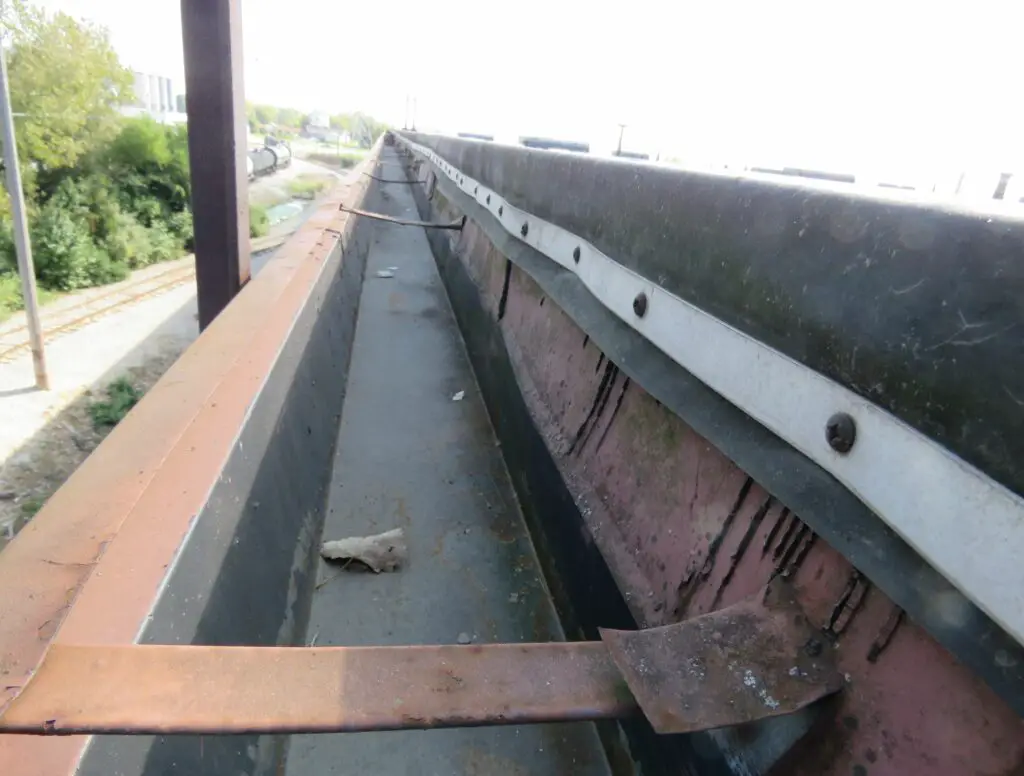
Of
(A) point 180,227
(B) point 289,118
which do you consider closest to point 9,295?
(A) point 180,227

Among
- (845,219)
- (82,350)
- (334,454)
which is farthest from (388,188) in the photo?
(82,350)

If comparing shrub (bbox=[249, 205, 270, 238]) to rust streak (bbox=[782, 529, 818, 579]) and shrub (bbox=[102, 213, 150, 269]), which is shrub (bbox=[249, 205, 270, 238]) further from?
rust streak (bbox=[782, 529, 818, 579])

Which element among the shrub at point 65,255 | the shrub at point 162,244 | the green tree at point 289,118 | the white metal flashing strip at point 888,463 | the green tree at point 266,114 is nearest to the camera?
the white metal flashing strip at point 888,463

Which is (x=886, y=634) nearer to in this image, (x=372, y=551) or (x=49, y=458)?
(x=372, y=551)

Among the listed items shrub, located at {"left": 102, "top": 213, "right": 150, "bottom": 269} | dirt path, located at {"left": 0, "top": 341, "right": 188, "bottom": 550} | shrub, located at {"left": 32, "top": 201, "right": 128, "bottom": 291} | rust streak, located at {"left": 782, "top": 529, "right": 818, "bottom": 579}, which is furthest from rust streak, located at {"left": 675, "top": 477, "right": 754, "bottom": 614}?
shrub, located at {"left": 102, "top": 213, "right": 150, "bottom": 269}

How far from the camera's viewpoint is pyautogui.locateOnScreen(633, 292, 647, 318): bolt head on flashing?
117 cm

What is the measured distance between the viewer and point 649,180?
1.21 meters

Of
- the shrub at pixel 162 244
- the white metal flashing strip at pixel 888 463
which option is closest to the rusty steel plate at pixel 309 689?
the white metal flashing strip at pixel 888 463

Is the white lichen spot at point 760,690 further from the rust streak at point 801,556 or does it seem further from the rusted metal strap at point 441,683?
the rust streak at point 801,556

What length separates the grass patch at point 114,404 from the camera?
12.6 meters

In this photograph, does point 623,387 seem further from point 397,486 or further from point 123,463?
point 123,463

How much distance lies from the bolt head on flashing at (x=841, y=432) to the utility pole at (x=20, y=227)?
1396cm

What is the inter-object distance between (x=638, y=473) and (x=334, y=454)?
3.54 ft

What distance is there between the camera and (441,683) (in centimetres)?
67
